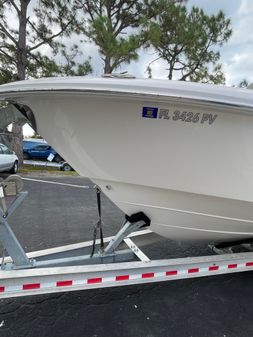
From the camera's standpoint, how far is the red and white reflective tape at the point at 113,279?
194 cm

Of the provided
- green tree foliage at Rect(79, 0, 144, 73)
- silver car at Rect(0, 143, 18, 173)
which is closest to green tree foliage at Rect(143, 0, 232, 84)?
green tree foliage at Rect(79, 0, 144, 73)

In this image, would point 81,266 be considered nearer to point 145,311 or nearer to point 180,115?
point 145,311

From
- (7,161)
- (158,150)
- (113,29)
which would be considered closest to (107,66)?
(113,29)

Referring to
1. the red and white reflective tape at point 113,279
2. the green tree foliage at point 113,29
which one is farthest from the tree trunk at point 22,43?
the red and white reflective tape at point 113,279

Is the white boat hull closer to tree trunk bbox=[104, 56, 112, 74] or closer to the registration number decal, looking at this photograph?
the registration number decal

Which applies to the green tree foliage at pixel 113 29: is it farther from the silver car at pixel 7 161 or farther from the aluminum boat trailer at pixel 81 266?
the aluminum boat trailer at pixel 81 266

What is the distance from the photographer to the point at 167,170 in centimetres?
220

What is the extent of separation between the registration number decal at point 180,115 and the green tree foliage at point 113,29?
24.8 feet

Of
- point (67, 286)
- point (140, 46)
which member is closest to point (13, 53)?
point (140, 46)

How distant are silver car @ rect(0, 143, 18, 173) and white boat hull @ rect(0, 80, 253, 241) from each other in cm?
715

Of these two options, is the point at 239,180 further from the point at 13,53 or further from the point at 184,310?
the point at 13,53

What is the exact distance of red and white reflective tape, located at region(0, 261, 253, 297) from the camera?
194 cm

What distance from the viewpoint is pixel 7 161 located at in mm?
9242

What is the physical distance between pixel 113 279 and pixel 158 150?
965 mm
